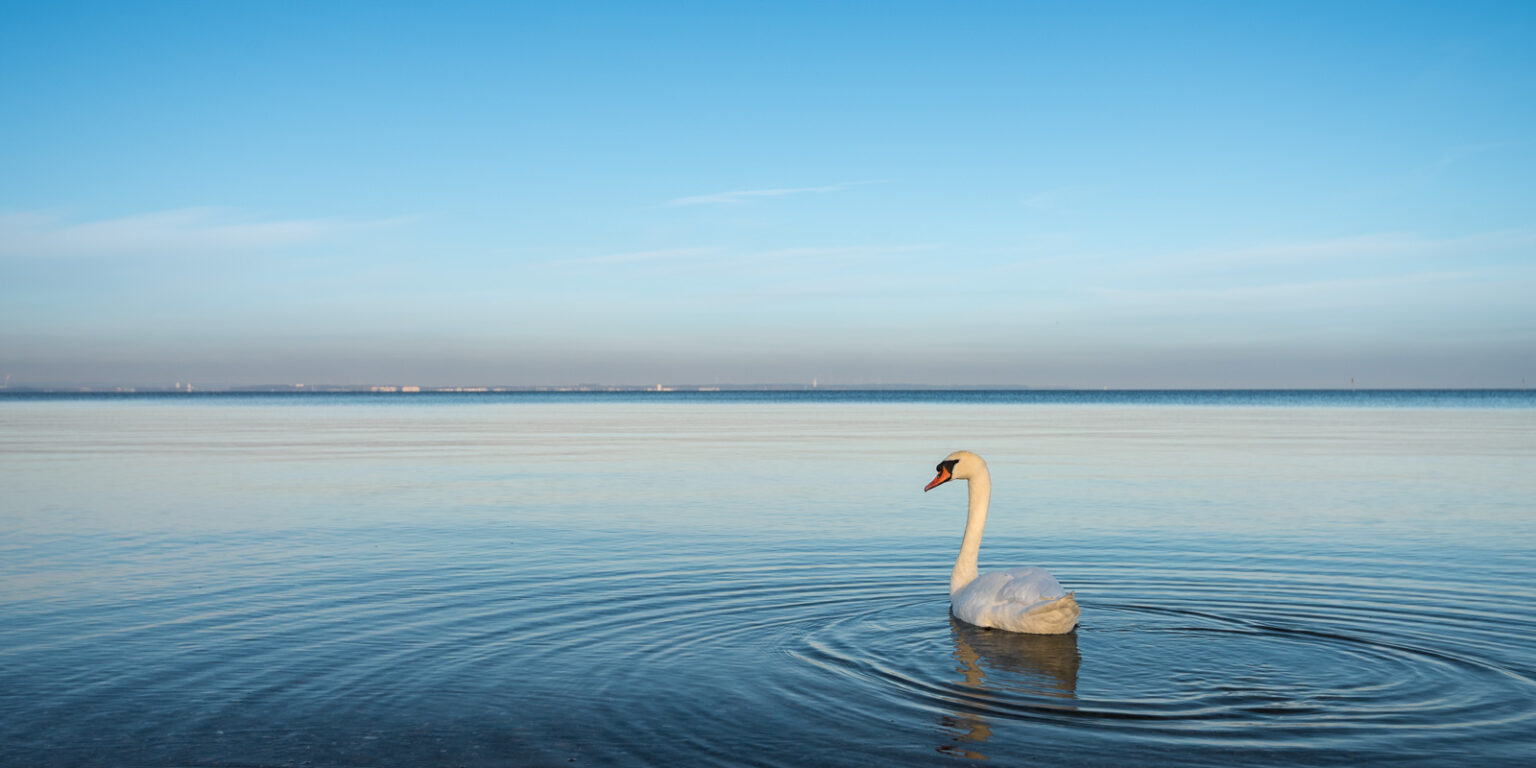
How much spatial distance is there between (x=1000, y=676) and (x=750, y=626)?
309cm

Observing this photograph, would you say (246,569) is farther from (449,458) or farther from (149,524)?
(449,458)

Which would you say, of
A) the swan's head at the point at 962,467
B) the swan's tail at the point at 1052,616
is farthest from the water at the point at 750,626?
the swan's head at the point at 962,467

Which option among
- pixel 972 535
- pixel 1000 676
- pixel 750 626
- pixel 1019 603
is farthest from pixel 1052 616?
pixel 750 626

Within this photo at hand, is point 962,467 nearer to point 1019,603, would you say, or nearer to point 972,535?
point 972,535

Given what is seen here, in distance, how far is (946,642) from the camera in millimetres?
11992

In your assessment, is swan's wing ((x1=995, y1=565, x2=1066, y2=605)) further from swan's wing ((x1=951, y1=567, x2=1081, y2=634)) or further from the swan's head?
the swan's head

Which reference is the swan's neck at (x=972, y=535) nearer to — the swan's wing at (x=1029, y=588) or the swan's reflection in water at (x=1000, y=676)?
the swan's reflection in water at (x=1000, y=676)

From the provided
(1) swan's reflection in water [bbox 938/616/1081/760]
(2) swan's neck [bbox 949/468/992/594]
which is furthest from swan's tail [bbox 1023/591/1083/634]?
(2) swan's neck [bbox 949/468/992/594]

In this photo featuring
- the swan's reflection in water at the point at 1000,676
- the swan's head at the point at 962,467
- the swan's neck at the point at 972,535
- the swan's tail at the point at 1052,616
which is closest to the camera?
the swan's reflection in water at the point at 1000,676

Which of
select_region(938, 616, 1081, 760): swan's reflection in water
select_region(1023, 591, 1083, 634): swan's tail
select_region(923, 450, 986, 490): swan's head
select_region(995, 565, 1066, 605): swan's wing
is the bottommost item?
select_region(938, 616, 1081, 760): swan's reflection in water

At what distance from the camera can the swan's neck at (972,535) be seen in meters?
13.7

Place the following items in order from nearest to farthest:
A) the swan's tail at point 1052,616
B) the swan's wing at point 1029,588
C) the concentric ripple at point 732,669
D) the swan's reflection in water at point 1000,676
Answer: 1. the concentric ripple at point 732,669
2. the swan's reflection in water at point 1000,676
3. the swan's tail at point 1052,616
4. the swan's wing at point 1029,588

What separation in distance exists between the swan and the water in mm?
306

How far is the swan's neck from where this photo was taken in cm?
Answer: 1366
